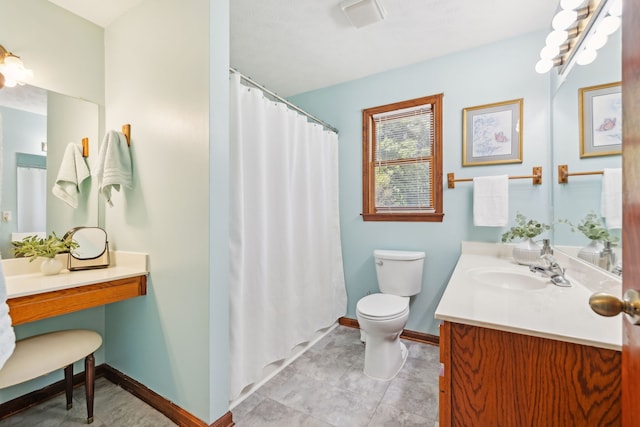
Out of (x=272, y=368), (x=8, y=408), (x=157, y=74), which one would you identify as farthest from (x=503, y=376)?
(x=8, y=408)

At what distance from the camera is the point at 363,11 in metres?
1.64

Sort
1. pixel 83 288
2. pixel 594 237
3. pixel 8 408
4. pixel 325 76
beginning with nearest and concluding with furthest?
pixel 594 237 < pixel 83 288 < pixel 8 408 < pixel 325 76

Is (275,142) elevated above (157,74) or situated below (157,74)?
below

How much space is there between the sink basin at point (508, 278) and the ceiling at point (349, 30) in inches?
60.0

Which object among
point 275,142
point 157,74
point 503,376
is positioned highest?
point 157,74

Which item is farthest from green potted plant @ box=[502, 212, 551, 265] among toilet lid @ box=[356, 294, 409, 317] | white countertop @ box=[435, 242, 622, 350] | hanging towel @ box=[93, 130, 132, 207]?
hanging towel @ box=[93, 130, 132, 207]

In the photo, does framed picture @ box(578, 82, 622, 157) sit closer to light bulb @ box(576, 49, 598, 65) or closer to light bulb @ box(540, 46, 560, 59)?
light bulb @ box(576, 49, 598, 65)

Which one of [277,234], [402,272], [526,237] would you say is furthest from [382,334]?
[526,237]

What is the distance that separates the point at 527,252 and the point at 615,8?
1219 millimetres

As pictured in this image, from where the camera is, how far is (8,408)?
1421 mm

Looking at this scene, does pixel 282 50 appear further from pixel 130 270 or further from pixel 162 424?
pixel 162 424

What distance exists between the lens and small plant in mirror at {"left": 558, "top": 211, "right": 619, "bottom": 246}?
1083 millimetres

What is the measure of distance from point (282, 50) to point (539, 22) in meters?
1.79

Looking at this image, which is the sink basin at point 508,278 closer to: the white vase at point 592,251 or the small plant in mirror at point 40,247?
the white vase at point 592,251
